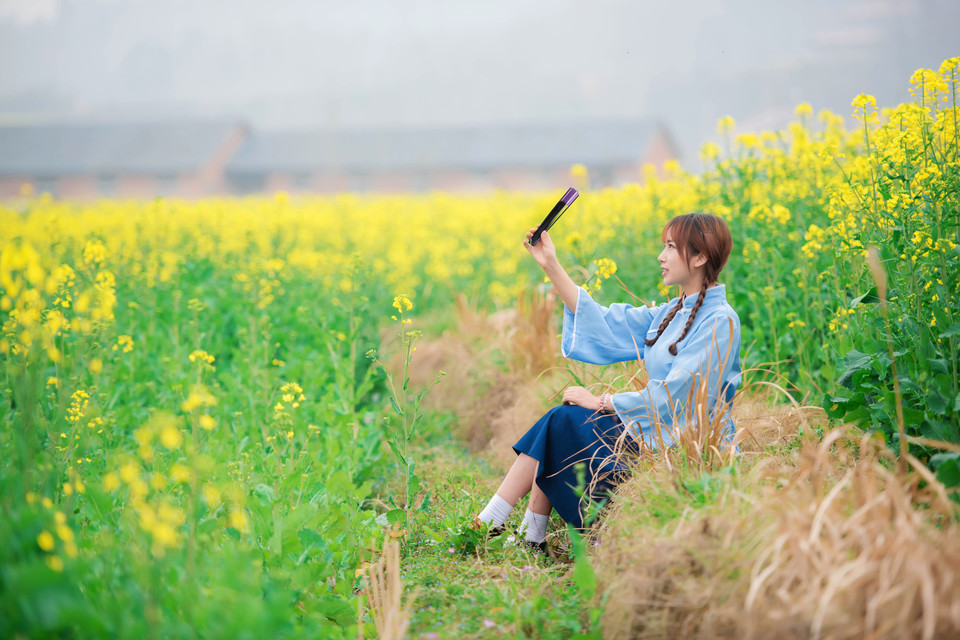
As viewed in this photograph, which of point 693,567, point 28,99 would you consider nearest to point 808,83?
point 693,567

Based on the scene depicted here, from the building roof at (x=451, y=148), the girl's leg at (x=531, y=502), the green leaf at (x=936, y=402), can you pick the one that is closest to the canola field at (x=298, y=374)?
the green leaf at (x=936, y=402)

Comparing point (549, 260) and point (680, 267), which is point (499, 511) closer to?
point (549, 260)

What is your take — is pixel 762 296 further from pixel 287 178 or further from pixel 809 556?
pixel 287 178

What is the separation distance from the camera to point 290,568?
6.47 feet

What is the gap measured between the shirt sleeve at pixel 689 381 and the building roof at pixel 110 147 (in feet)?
110

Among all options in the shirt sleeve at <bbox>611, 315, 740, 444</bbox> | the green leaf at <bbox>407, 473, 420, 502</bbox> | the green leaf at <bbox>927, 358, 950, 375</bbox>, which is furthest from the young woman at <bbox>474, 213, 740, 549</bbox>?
the green leaf at <bbox>927, 358, 950, 375</bbox>

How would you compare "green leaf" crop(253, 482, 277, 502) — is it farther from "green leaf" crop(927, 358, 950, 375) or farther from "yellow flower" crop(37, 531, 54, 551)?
"green leaf" crop(927, 358, 950, 375)

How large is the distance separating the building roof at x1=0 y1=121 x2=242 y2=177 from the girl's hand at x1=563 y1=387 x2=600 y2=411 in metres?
33.2

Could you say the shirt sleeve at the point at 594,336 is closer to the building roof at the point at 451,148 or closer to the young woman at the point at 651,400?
the young woman at the point at 651,400

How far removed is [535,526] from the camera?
2.41 meters

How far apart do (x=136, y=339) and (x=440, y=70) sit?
57.1 meters

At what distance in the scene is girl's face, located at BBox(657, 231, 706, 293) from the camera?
2.35 metres

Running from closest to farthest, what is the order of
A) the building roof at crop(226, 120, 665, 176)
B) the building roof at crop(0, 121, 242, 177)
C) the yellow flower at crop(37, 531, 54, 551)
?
the yellow flower at crop(37, 531, 54, 551) < the building roof at crop(226, 120, 665, 176) < the building roof at crop(0, 121, 242, 177)

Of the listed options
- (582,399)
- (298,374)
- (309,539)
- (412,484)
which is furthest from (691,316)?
(298,374)
